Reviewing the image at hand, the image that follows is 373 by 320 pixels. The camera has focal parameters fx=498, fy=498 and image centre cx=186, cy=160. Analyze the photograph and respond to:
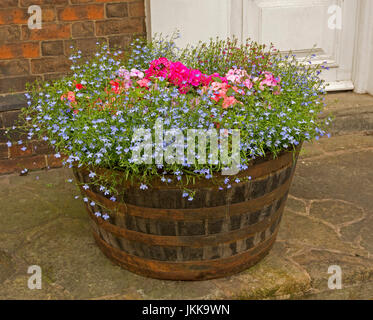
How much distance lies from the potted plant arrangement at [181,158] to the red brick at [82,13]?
3.66 feet

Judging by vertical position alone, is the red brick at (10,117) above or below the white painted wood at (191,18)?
below

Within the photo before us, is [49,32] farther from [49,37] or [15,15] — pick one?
[15,15]

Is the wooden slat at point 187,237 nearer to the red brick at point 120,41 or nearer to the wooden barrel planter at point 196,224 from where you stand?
the wooden barrel planter at point 196,224

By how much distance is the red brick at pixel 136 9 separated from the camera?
361 cm

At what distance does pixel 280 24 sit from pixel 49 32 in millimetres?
1860

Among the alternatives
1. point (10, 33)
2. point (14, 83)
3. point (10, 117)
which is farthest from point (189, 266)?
point (10, 33)

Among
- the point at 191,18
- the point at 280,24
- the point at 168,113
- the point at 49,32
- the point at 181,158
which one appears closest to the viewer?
the point at 181,158

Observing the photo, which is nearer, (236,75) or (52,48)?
(236,75)

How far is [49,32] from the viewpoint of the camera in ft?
11.5

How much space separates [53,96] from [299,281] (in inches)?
59.5

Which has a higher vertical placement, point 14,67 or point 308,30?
point 308,30

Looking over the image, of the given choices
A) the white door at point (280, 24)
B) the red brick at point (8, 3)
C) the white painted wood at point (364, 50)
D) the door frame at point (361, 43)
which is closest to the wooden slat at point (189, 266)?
the white door at point (280, 24)

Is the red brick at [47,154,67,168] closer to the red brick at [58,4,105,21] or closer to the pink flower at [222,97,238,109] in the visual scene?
the red brick at [58,4,105,21]

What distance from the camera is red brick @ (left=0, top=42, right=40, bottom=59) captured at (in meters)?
3.49
